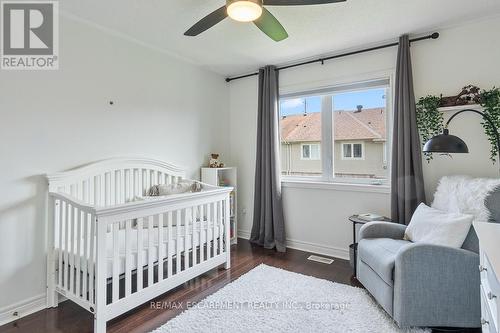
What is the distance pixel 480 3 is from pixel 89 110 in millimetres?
3471

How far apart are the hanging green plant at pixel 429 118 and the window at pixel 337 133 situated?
37 cm

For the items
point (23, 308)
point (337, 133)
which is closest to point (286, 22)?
point (337, 133)

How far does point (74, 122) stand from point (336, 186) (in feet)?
9.11

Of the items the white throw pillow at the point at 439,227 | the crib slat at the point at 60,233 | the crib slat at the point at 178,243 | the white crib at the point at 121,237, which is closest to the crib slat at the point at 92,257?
the white crib at the point at 121,237

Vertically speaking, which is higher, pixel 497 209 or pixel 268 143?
pixel 268 143

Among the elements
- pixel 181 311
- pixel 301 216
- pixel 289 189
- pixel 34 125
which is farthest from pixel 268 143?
pixel 34 125

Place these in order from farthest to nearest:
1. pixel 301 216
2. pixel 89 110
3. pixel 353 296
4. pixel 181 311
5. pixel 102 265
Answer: pixel 301 216 → pixel 89 110 → pixel 353 296 → pixel 181 311 → pixel 102 265

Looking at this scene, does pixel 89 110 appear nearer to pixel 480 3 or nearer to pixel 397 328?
pixel 397 328

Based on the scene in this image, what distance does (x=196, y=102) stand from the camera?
3629 mm

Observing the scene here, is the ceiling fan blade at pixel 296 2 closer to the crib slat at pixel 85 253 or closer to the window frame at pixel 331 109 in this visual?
the window frame at pixel 331 109

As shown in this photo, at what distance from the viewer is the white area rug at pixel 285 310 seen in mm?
1868

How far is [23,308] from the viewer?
2.06 m

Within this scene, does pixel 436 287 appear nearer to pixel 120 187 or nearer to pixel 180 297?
pixel 180 297

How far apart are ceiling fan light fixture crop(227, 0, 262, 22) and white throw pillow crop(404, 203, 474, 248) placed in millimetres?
1952
